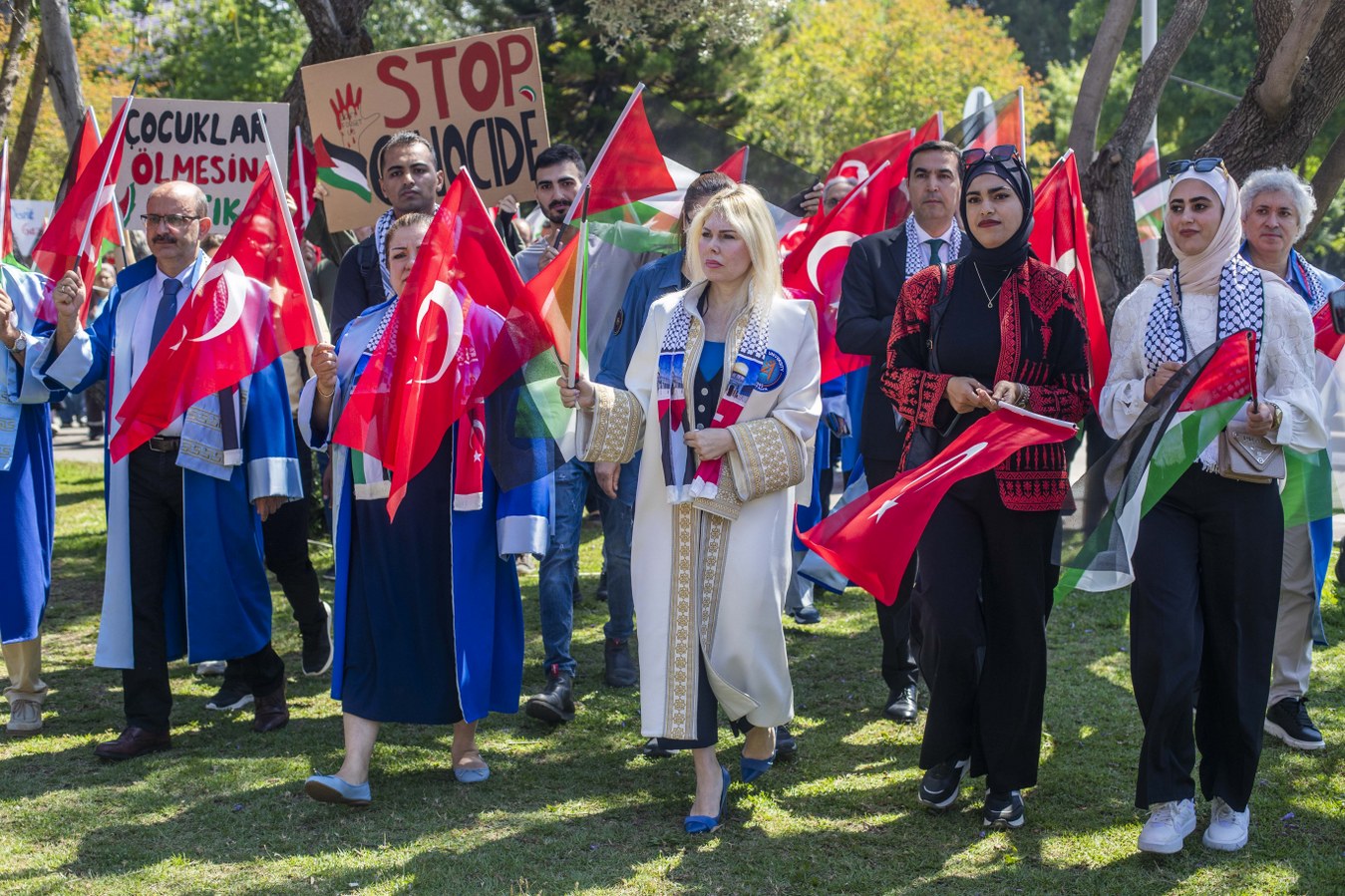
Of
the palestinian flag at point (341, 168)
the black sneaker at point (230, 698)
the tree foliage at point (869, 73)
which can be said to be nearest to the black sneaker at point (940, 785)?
the black sneaker at point (230, 698)

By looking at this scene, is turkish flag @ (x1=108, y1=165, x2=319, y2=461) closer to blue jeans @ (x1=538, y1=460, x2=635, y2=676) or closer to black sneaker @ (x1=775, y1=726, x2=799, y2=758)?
blue jeans @ (x1=538, y1=460, x2=635, y2=676)

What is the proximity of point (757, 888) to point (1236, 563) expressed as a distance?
172 cm

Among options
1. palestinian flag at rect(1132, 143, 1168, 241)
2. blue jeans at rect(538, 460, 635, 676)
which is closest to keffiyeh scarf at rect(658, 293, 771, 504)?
blue jeans at rect(538, 460, 635, 676)

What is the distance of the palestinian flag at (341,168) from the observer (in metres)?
7.76

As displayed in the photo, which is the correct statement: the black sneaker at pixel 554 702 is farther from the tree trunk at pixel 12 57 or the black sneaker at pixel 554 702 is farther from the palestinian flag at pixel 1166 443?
the tree trunk at pixel 12 57

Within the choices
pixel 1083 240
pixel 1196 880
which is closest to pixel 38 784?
pixel 1196 880

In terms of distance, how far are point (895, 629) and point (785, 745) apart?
2.57ft

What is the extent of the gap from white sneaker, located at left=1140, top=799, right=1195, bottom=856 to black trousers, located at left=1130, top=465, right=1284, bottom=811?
0.16 ft

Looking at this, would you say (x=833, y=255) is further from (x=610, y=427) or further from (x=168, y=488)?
(x=168, y=488)

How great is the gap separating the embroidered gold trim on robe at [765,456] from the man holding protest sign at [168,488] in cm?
205

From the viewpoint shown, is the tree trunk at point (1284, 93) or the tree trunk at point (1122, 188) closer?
the tree trunk at point (1284, 93)

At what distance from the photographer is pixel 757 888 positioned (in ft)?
13.9

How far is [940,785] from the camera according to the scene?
4816 millimetres

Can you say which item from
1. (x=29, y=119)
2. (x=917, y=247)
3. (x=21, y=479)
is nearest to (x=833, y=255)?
(x=917, y=247)
